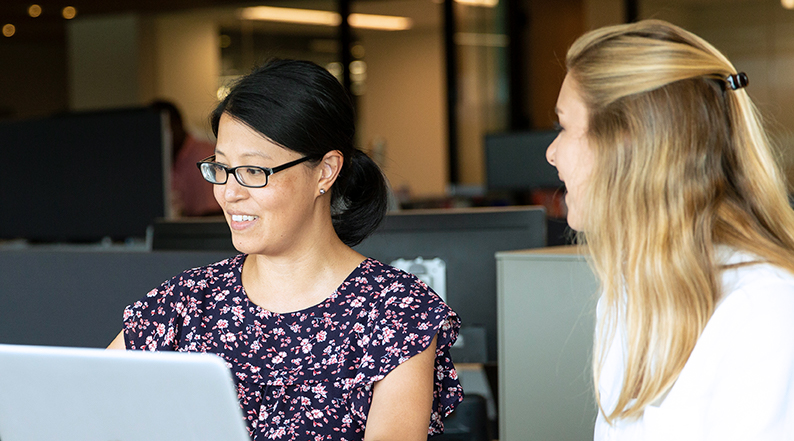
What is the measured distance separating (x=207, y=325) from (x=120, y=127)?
76.7 inches

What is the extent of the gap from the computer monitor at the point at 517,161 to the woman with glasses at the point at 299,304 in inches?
88.8

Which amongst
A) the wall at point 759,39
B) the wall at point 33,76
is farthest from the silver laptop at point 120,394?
the wall at point 33,76

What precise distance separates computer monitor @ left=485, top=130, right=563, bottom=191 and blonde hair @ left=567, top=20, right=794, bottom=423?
8.52 ft

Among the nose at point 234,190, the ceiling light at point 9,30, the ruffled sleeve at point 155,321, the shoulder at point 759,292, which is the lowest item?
the ruffled sleeve at point 155,321

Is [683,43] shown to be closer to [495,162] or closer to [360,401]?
[360,401]

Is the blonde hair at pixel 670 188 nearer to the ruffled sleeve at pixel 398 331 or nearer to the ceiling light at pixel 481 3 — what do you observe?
the ruffled sleeve at pixel 398 331

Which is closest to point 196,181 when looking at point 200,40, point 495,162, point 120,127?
point 120,127

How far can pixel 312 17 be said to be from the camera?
7406 mm

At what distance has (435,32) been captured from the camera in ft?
26.4

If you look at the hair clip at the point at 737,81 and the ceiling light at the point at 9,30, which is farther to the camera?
the ceiling light at the point at 9,30

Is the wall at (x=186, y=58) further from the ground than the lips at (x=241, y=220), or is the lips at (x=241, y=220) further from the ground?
the wall at (x=186, y=58)

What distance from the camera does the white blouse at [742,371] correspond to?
2.80ft

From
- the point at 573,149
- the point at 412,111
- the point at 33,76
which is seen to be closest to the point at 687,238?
the point at 573,149

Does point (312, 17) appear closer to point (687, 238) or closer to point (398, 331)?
point (398, 331)
